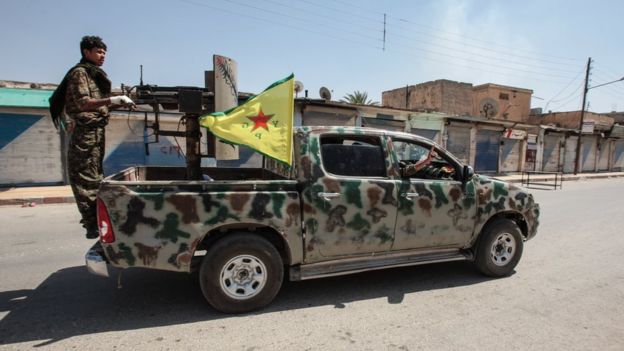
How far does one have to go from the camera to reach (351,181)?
12.3 ft

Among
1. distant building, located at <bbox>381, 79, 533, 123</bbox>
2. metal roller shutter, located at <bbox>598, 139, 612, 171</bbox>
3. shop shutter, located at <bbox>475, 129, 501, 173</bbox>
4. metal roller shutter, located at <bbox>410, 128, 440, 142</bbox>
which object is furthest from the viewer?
metal roller shutter, located at <bbox>598, 139, 612, 171</bbox>

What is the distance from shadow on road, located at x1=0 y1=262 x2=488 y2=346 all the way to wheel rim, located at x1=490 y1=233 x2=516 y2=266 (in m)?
0.33

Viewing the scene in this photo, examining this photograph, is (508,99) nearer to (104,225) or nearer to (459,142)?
(459,142)

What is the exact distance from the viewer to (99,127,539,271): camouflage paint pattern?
3.18 metres

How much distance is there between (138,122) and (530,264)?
1377 centimetres

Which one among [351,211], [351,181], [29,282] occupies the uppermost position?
[351,181]

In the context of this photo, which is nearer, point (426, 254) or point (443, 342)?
point (443, 342)

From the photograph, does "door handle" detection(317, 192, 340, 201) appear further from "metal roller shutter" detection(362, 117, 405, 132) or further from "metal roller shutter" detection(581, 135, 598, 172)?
"metal roller shutter" detection(581, 135, 598, 172)

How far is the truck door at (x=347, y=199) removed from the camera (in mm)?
3605

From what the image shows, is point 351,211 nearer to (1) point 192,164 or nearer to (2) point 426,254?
(2) point 426,254

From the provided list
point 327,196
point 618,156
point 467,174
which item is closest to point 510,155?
point 618,156

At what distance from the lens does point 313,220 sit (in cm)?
358

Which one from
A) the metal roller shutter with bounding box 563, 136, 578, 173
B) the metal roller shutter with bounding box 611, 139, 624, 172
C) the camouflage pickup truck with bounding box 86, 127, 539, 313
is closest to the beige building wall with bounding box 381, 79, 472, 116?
the metal roller shutter with bounding box 563, 136, 578, 173

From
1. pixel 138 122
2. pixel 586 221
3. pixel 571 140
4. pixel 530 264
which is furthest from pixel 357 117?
pixel 571 140
